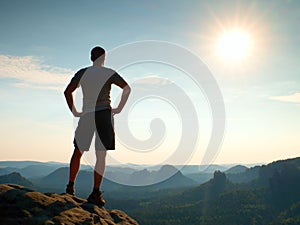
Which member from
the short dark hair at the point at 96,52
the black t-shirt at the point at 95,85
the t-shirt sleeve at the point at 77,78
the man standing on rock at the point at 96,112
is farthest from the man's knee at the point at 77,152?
the short dark hair at the point at 96,52

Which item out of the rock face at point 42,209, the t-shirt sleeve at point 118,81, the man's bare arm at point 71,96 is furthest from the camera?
the t-shirt sleeve at point 118,81

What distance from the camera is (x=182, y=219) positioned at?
180 meters

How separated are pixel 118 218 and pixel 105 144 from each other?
1946mm

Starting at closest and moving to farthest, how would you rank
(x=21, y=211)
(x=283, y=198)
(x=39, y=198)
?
(x=21, y=211)
(x=39, y=198)
(x=283, y=198)

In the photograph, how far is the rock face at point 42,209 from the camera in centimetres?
511

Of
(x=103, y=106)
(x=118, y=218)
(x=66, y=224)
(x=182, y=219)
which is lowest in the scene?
(x=182, y=219)

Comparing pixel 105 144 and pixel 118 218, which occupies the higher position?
pixel 105 144

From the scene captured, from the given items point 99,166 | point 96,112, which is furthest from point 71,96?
point 99,166

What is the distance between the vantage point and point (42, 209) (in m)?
5.55

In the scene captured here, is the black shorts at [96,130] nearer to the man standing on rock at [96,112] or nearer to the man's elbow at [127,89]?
the man standing on rock at [96,112]

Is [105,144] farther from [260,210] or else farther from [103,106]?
[260,210]

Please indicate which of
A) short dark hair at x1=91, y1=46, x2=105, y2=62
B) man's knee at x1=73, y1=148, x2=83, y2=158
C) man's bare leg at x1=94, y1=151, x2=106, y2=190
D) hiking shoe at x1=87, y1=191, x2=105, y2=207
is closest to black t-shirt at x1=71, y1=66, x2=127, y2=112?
short dark hair at x1=91, y1=46, x2=105, y2=62

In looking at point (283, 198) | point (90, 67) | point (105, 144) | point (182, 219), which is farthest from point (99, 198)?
point (283, 198)

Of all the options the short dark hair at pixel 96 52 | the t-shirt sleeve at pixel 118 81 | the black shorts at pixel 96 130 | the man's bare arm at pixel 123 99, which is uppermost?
the short dark hair at pixel 96 52
